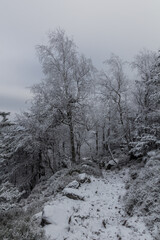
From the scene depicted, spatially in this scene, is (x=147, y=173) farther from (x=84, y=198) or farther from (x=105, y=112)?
(x=105, y=112)

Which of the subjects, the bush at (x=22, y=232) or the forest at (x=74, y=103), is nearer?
the bush at (x=22, y=232)

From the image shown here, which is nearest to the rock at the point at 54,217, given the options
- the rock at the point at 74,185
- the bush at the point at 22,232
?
the bush at the point at 22,232

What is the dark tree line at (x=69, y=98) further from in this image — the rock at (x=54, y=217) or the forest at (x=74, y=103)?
the rock at (x=54, y=217)

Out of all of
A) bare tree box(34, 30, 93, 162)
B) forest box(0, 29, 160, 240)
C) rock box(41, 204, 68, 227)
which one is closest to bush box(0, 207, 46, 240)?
rock box(41, 204, 68, 227)

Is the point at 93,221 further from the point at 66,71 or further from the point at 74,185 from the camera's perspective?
the point at 66,71

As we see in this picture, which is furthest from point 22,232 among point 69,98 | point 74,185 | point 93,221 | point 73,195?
point 69,98

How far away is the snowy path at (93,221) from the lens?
4.16m

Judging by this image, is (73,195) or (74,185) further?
(74,185)

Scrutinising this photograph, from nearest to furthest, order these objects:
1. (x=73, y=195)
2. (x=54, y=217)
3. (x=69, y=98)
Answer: (x=54, y=217)
(x=73, y=195)
(x=69, y=98)

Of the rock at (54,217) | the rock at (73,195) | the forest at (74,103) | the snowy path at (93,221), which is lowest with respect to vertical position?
the snowy path at (93,221)

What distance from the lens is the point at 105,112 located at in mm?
17344

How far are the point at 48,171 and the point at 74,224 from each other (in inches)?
476

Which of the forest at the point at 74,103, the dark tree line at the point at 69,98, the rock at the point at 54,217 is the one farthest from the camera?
the dark tree line at the point at 69,98

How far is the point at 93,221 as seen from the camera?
495cm
